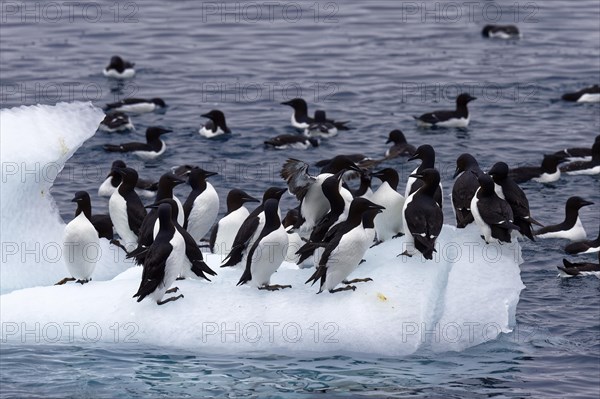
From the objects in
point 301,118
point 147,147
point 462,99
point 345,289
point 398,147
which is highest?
point 462,99

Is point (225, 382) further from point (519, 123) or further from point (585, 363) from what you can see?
point (519, 123)

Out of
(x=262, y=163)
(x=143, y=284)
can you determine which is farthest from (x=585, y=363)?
(x=262, y=163)

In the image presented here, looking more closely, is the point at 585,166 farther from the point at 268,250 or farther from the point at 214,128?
the point at 268,250

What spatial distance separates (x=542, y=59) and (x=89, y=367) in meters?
23.3

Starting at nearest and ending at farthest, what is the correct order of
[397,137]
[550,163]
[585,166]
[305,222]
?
[305,222] → [550,163] → [585,166] → [397,137]

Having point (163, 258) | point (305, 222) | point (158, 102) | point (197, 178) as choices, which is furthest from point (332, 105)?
point (163, 258)

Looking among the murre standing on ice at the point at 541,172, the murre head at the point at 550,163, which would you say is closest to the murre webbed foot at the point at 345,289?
the murre standing on ice at the point at 541,172

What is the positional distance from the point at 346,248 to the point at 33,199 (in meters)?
4.65

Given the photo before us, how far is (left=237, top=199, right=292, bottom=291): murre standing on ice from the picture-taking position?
1452 cm

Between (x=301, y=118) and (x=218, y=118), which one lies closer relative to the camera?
(x=218, y=118)

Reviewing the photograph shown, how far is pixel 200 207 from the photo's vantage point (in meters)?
17.1

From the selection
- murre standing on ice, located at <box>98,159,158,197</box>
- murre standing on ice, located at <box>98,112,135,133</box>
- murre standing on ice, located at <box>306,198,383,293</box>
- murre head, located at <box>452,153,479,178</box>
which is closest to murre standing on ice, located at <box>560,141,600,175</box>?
murre head, located at <box>452,153,479,178</box>

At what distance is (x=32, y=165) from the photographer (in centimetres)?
1650

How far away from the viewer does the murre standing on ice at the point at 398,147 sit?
25844 mm
